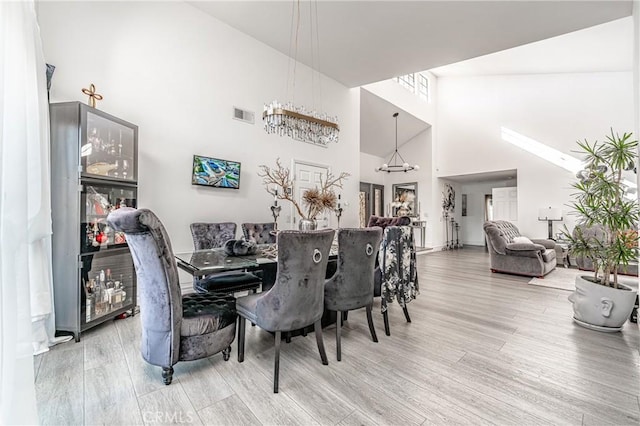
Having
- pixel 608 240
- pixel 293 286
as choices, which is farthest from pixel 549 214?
pixel 293 286

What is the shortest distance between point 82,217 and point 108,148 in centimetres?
79

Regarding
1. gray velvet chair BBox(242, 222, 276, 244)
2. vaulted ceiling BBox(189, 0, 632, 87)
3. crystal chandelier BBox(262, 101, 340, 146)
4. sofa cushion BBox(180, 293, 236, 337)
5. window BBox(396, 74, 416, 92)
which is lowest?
sofa cushion BBox(180, 293, 236, 337)

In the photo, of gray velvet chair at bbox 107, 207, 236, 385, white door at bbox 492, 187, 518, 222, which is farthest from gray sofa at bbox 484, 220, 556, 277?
gray velvet chair at bbox 107, 207, 236, 385

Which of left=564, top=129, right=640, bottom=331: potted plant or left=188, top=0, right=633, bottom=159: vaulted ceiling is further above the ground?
left=188, top=0, right=633, bottom=159: vaulted ceiling

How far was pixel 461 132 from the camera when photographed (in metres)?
8.42

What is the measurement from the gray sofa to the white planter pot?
230 cm

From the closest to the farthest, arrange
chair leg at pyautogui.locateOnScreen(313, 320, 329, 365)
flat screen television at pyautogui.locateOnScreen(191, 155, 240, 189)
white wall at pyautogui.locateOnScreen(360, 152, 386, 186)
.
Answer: chair leg at pyautogui.locateOnScreen(313, 320, 329, 365), flat screen television at pyautogui.locateOnScreen(191, 155, 240, 189), white wall at pyautogui.locateOnScreen(360, 152, 386, 186)

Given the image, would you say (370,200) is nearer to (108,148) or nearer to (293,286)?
(108,148)

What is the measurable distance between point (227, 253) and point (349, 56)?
13.9ft

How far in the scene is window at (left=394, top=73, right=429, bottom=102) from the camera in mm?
7711

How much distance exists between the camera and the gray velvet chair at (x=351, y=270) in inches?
87.5

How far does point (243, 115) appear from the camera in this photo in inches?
171

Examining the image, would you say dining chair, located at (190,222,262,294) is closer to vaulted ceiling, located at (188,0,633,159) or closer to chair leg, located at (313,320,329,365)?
chair leg, located at (313,320,329,365)

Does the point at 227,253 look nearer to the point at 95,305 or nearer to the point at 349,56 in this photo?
the point at 95,305
